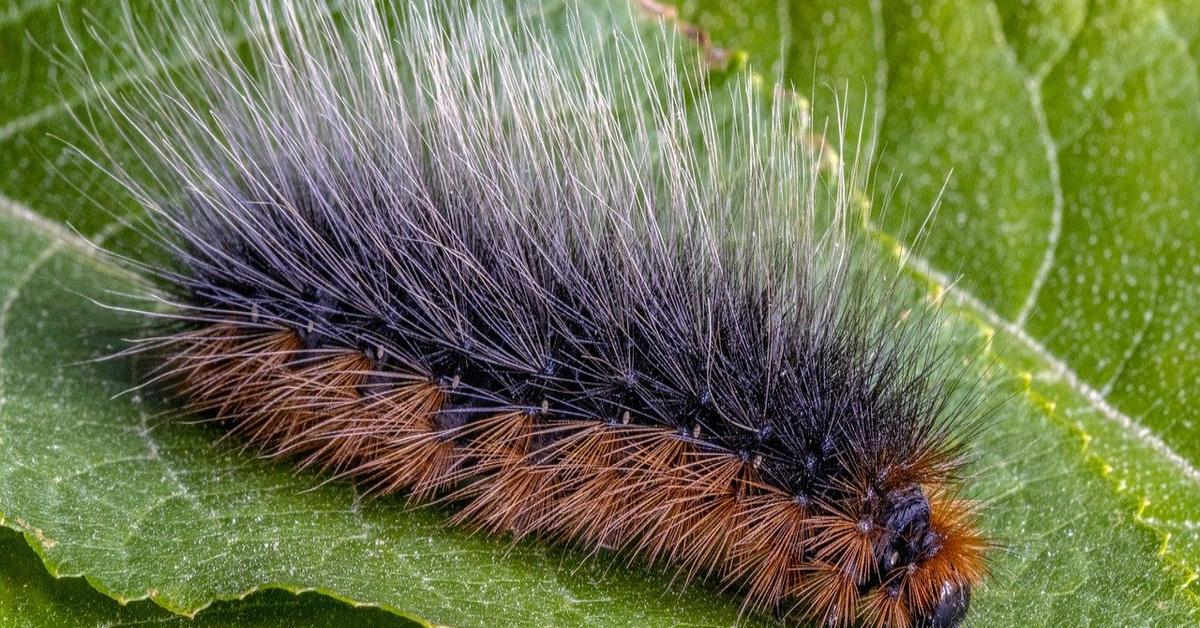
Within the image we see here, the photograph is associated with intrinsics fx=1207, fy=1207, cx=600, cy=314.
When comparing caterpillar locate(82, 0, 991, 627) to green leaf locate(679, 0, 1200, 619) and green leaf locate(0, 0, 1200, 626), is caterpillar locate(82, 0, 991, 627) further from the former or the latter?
green leaf locate(679, 0, 1200, 619)

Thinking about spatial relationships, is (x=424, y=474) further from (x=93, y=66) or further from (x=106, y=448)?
(x=93, y=66)

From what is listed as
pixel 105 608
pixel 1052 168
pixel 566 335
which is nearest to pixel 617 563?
pixel 566 335

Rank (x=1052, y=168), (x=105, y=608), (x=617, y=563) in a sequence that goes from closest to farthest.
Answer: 1. (x=105, y=608)
2. (x=617, y=563)
3. (x=1052, y=168)

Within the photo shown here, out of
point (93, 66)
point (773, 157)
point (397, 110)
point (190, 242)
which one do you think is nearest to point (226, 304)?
point (190, 242)

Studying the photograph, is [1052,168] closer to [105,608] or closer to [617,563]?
[617,563]

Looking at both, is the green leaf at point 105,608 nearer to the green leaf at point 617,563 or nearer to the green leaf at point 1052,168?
the green leaf at point 617,563

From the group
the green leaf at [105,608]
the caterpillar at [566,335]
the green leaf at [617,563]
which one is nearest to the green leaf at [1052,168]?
the green leaf at [617,563]
